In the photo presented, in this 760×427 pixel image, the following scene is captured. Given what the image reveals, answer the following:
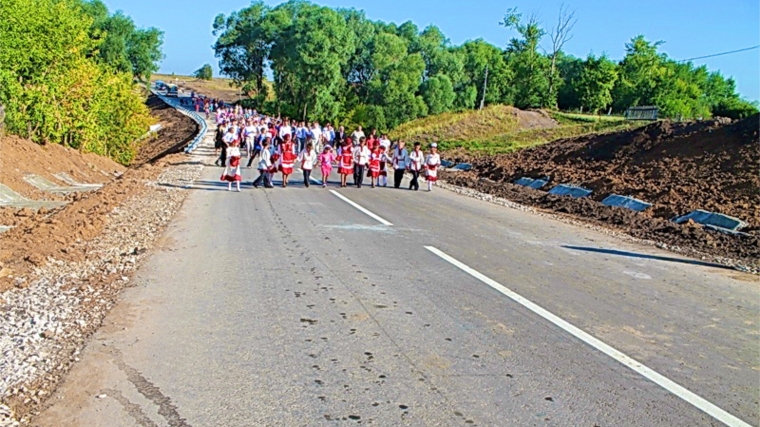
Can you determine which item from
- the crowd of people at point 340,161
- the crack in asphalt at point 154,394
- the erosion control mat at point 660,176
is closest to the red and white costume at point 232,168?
the crowd of people at point 340,161

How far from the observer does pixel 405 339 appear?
632 cm

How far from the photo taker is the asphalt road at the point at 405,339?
488cm

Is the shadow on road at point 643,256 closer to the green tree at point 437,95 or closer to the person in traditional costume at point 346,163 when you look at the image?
the person in traditional costume at point 346,163

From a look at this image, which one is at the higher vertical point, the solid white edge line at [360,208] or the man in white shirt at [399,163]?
the man in white shirt at [399,163]

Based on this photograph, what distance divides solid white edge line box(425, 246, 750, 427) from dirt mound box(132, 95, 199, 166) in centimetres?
3530

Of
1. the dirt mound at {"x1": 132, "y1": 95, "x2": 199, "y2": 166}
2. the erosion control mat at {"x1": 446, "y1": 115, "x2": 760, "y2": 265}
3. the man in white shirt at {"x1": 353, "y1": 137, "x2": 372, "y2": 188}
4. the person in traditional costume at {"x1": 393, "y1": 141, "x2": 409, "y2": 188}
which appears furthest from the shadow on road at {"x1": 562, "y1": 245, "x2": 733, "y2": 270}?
the dirt mound at {"x1": 132, "y1": 95, "x2": 199, "y2": 166}

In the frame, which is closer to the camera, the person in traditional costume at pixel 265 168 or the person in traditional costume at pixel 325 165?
the person in traditional costume at pixel 265 168

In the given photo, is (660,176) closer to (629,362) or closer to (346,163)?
(346,163)

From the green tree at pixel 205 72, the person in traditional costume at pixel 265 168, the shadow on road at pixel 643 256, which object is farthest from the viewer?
the green tree at pixel 205 72

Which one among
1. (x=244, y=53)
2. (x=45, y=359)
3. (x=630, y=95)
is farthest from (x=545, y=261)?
(x=244, y=53)

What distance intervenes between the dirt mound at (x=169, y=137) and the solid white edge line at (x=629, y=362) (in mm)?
Answer: 35302

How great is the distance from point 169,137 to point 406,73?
26.9 metres

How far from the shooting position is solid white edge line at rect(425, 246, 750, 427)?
499 centimetres

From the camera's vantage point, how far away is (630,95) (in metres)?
80.2
